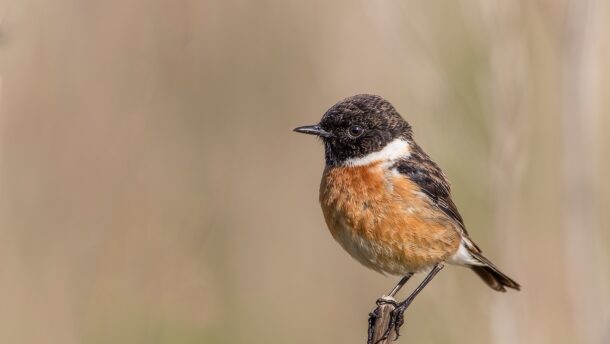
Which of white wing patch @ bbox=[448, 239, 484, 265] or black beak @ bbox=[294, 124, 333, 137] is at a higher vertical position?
black beak @ bbox=[294, 124, 333, 137]

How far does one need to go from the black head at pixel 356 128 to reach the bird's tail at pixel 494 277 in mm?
849

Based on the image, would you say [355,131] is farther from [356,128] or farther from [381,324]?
[381,324]

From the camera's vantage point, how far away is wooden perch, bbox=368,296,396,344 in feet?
14.8

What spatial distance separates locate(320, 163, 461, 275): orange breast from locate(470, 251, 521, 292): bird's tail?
36cm

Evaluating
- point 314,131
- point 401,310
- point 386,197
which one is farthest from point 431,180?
point 401,310

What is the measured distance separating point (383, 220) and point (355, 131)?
0.60 m

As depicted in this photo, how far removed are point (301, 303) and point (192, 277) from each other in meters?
1.15

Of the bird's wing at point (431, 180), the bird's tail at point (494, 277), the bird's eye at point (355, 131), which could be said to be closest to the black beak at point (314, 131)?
the bird's eye at point (355, 131)

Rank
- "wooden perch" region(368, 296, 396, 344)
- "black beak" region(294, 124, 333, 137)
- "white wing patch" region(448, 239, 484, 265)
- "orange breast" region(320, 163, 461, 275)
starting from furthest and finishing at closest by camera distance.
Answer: "white wing patch" region(448, 239, 484, 265) → "black beak" region(294, 124, 333, 137) → "orange breast" region(320, 163, 461, 275) → "wooden perch" region(368, 296, 396, 344)

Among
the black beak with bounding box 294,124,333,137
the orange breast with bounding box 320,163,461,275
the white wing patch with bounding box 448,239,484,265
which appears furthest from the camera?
the white wing patch with bounding box 448,239,484,265

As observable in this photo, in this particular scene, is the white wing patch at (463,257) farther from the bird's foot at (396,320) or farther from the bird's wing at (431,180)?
the bird's foot at (396,320)

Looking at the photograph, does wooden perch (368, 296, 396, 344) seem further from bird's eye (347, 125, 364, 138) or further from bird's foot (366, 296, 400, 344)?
bird's eye (347, 125, 364, 138)

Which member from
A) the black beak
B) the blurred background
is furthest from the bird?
the blurred background

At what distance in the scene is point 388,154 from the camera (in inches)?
213
